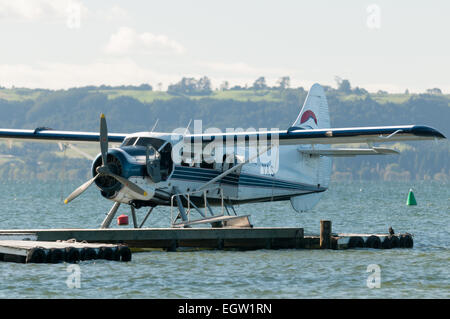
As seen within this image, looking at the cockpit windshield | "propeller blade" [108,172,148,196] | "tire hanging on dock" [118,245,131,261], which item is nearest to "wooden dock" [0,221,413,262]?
"propeller blade" [108,172,148,196]

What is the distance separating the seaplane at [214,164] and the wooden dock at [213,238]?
0.63 meters

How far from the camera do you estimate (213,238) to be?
22.8 metres

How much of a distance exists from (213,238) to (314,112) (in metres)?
8.77

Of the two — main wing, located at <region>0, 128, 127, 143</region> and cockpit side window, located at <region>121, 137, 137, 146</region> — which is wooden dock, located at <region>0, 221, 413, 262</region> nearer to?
cockpit side window, located at <region>121, 137, 137, 146</region>

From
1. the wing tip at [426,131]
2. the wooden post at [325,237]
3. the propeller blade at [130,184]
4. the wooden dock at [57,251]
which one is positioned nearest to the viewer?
the wooden dock at [57,251]

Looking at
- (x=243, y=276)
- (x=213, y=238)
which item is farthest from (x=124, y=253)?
(x=243, y=276)

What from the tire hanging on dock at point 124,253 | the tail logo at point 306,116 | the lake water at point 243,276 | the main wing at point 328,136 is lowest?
the lake water at point 243,276

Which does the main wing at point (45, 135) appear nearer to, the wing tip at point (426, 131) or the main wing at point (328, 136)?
the main wing at point (328, 136)

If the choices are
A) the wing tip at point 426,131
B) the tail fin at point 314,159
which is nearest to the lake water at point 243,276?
the wing tip at point 426,131

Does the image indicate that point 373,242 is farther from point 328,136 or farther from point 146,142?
point 146,142

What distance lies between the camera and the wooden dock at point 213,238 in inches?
861

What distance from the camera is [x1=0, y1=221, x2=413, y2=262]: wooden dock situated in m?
21.9

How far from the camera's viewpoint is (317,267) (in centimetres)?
2053

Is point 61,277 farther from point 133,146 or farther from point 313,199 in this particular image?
point 313,199
